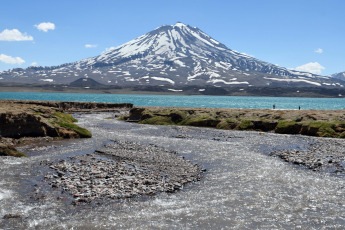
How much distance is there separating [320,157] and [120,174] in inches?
735

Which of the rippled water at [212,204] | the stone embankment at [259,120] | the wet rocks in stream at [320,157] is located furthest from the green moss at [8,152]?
the stone embankment at [259,120]

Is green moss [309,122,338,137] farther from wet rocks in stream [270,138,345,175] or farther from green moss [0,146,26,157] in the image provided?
green moss [0,146,26,157]

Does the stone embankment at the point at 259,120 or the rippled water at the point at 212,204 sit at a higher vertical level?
the stone embankment at the point at 259,120

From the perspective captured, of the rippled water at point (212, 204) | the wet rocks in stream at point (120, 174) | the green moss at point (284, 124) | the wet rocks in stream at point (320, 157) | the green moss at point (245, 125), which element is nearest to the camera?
the rippled water at point (212, 204)

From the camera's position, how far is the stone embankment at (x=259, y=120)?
46.6 m

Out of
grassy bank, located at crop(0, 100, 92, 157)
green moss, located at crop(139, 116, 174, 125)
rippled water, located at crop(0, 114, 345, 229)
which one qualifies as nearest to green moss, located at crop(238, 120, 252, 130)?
green moss, located at crop(139, 116, 174, 125)

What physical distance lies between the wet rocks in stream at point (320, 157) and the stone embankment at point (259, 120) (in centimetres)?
1064

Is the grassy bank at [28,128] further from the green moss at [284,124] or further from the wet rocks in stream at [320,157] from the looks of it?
the green moss at [284,124]

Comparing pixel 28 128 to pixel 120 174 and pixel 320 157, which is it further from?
pixel 320 157

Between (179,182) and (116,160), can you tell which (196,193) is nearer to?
(179,182)

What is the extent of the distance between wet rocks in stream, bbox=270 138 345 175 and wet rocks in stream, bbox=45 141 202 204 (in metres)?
9.30

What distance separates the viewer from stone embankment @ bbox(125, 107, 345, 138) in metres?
46.6

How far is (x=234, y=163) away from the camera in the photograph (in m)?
25.5

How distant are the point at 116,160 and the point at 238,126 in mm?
33029
